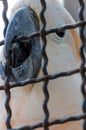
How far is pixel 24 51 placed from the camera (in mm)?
1026

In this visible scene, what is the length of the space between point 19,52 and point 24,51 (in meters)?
0.03

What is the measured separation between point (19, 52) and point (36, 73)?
0.37ft

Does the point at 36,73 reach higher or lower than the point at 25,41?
lower

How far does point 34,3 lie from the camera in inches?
44.3

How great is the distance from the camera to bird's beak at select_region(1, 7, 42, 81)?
1.00 m

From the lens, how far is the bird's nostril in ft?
3.19

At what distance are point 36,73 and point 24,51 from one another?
0.31ft

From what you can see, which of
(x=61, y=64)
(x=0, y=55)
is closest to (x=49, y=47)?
(x=61, y=64)

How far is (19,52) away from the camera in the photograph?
100 cm

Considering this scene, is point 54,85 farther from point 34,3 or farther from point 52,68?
point 34,3

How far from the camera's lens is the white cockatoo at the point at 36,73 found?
1.03 meters

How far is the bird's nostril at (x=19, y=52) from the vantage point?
38.3 inches

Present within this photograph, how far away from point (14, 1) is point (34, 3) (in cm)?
8

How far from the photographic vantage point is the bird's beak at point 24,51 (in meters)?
1.00
